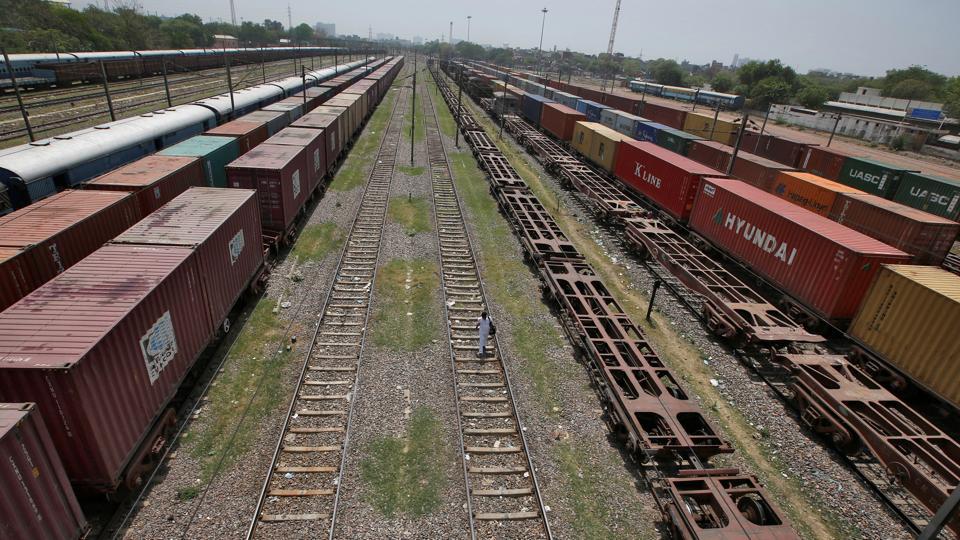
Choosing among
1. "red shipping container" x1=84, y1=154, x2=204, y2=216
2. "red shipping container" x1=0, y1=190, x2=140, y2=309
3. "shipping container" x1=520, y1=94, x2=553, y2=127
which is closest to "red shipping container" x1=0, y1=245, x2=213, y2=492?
"red shipping container" x1=0, y1=190, x2=140, y2=309

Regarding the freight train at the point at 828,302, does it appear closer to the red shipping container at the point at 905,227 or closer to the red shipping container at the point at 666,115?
the red shipping container at the point at 905,227

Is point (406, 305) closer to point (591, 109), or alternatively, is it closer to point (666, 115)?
point (591, 109)

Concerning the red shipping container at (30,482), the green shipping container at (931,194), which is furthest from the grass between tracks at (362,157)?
the green shipping container at (931,194)

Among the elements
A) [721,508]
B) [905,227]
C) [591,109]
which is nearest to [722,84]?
[591,109]

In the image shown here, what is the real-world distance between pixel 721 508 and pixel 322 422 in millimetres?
8628

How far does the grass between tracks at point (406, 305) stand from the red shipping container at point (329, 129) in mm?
12501

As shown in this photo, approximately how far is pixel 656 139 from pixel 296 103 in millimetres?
29071

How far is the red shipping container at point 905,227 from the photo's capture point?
17.6 m

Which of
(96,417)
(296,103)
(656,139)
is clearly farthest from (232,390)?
(656,139)

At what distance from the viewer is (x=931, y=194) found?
25828 millimetres

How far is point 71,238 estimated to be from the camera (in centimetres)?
1204

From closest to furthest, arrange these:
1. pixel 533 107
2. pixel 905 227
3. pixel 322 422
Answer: pixel 322 422 → pixel 905 227 → pixel 533 107

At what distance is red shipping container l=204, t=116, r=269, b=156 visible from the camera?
23.6m

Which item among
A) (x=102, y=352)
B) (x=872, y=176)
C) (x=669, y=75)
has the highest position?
(x=669, y=75)
